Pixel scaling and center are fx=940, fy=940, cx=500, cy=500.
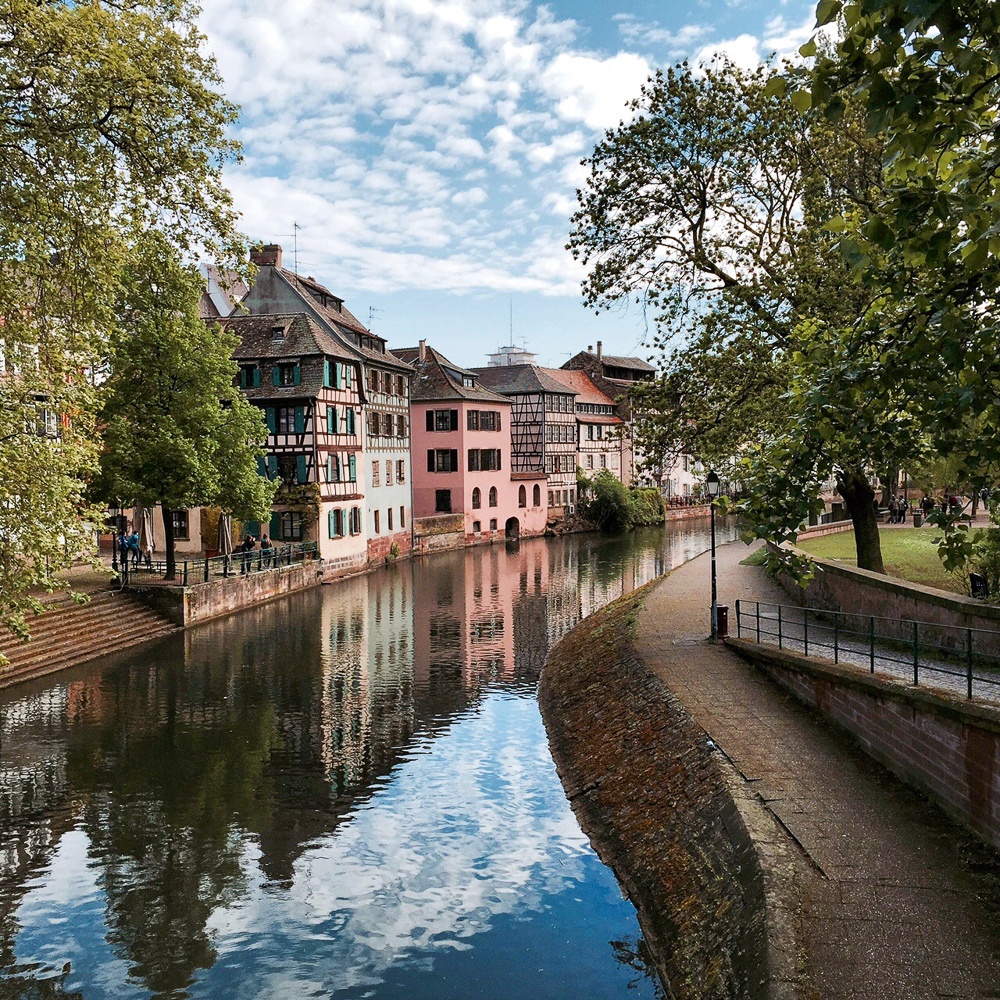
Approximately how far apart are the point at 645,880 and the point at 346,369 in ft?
121

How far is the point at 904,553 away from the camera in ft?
105

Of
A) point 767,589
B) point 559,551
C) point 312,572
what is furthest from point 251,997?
point 559,551

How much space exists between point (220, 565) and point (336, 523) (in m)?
8.64

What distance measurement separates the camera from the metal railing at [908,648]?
1340 centimetres

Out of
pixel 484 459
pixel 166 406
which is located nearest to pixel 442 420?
pixel 484 459

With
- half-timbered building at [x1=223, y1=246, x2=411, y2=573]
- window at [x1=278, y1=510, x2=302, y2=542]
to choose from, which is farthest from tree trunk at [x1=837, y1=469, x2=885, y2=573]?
window at [x1=278, y1=510, x2=302, y2=542]

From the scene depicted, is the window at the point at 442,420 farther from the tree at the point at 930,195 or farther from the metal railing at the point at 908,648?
the tree at the point at 930,195

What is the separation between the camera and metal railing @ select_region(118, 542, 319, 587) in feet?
108

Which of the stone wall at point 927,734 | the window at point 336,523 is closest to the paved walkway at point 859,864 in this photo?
the stone wall at point 927,734

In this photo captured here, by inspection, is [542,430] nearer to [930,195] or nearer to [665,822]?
[665,822]

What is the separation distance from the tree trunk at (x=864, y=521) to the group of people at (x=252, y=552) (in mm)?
22473

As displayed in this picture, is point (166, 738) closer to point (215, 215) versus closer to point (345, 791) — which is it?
point (345, 791)

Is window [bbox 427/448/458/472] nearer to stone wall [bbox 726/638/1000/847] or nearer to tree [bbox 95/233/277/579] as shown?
tree [bbox 95/233/277/579]

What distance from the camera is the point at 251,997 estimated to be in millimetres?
10133
